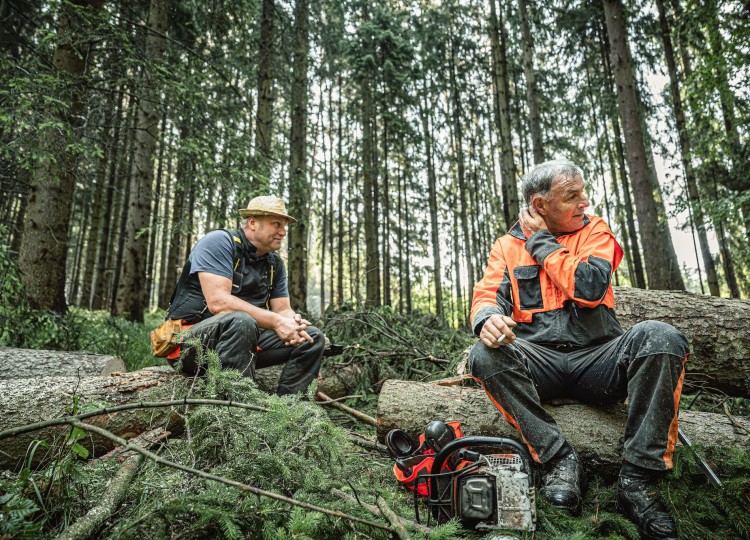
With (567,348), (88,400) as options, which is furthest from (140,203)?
(567,348)

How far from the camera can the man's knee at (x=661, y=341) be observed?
91.8 inches

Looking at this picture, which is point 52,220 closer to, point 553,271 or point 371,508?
point 371,508

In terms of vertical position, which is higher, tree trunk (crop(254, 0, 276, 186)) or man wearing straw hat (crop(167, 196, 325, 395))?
tree trunk (crop(254, 0, 276, 186))

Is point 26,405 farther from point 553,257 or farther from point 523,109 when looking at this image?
point 523,109

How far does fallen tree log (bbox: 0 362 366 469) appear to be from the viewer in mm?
2627

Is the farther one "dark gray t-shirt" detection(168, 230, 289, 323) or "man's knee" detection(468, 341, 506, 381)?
"dark gray t-shirt" detection(168, 230, 289, 323)

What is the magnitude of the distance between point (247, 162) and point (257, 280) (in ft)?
10.0

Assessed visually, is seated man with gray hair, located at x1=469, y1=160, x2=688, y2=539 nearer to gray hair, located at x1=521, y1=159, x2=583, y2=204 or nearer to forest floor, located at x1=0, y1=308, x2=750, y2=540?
gray hair, located at x1=521, y1=159, x2=583, y2=204

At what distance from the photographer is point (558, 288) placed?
113 inches

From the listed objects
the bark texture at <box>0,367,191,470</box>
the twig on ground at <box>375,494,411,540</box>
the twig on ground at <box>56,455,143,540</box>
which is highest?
the bark texture at <box>0,367,191,470</box>

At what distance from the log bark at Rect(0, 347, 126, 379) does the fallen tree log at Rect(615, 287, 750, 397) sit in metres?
5.47

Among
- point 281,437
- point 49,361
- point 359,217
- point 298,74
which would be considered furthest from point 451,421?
point 359,217

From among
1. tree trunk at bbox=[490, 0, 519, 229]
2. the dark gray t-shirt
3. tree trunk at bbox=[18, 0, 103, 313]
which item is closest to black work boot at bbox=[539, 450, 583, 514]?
the dark gray t-shirt

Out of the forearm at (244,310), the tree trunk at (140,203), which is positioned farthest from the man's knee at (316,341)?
the tree trunk at (140,203)
